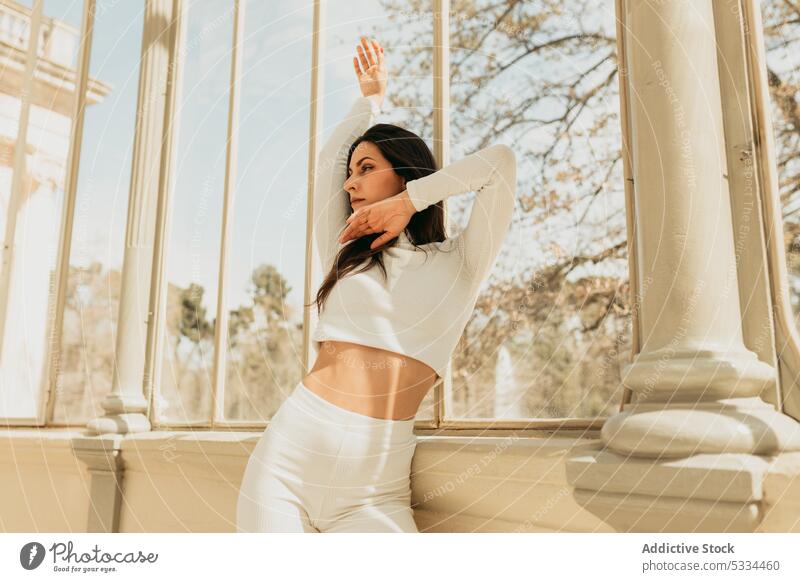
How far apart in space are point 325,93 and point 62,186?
193 cm

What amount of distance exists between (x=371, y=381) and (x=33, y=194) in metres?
3.11

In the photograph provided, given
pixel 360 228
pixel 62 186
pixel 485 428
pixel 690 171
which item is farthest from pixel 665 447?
pixel 62 186

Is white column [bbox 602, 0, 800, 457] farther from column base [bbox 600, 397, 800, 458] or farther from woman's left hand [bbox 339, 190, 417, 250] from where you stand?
woman's left hand [bbox 339, 190, 417, 250]

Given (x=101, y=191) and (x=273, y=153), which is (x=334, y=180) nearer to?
(x=273, y=153)

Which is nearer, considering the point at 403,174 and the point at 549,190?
the point at 403,174

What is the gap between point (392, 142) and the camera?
172 cm

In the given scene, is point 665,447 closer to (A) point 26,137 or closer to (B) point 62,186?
(B) point 62,186

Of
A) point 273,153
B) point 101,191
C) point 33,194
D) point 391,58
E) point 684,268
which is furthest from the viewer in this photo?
point 33,194

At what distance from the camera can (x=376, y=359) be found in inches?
58.2

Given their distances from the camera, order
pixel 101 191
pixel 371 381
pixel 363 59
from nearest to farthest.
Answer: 1. pixel 371 381
2. pixel 363 59
3. pixel 101 191

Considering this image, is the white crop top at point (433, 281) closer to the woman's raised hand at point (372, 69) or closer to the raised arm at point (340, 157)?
the raised arm at point (340, 157)

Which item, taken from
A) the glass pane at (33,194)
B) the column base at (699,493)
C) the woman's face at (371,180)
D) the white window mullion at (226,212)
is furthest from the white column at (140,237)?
the column base at (699,493)

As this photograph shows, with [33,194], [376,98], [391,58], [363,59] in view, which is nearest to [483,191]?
[376,98]
